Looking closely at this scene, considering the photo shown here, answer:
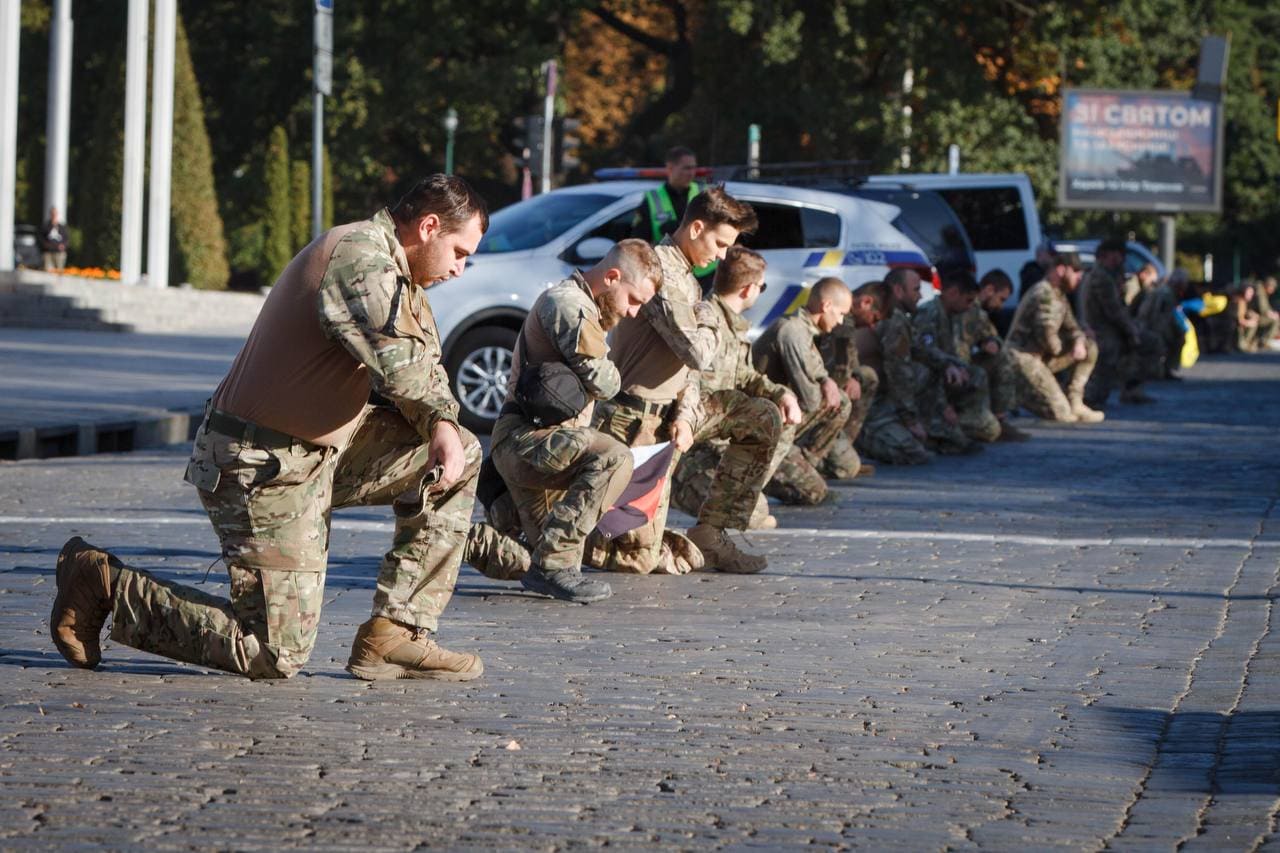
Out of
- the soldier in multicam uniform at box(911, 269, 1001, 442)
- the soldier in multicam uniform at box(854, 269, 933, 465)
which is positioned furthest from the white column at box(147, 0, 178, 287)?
the soldier in multicam uniform at box(854, 269, 933, 465)

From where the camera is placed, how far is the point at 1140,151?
43406 mm

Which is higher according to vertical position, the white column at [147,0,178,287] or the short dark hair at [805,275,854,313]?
the white column at [147,0,178,287]

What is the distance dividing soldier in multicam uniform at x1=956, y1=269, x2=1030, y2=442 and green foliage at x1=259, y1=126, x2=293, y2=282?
106 ft

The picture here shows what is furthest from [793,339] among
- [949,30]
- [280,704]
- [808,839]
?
[949,30]

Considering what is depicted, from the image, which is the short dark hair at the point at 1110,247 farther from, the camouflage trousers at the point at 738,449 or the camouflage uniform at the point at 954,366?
the camouflage trousers at the point at 738,449

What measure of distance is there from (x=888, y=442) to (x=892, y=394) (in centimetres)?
41

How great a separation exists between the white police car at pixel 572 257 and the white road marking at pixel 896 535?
562 centimetres

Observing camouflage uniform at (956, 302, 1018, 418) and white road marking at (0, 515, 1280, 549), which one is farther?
camouflage uniform at (956, 302, 1018, 418)

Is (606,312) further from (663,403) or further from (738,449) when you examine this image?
(738,449)

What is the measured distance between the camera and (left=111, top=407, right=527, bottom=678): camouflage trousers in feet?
20.9

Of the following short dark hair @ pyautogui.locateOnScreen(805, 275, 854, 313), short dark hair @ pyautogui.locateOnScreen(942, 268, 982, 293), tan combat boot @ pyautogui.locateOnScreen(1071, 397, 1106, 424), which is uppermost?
short dark hair @ pyautogui.locateOnScreen(805, 275, 854, 313)

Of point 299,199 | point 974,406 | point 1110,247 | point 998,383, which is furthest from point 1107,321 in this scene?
point 299,199

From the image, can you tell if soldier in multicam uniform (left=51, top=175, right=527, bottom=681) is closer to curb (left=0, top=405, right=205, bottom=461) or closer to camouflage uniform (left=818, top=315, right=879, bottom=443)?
camouflage uniform (left=818, top=315, right=879, bottom=443)

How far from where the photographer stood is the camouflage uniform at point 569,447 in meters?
8.61
